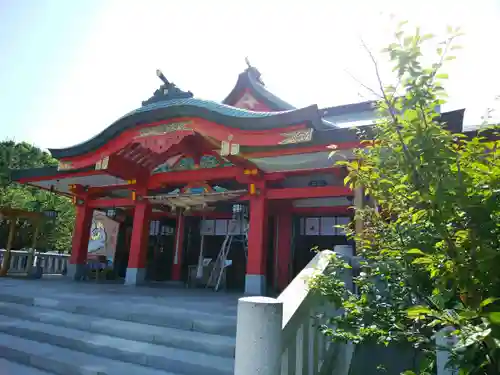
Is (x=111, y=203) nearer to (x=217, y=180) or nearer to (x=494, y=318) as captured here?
(x=217, y=180)

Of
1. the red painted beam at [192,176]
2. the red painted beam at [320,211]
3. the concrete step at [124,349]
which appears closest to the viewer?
the concrete step at [124,349]

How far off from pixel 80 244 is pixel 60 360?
8271 mm

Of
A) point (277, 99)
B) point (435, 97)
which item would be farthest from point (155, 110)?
point (435, 97)

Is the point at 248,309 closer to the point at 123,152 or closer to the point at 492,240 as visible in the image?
the point at 492,240

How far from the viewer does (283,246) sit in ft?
36.1

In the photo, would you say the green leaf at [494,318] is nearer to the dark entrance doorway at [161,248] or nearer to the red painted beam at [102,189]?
the red painted beam at [102,189]

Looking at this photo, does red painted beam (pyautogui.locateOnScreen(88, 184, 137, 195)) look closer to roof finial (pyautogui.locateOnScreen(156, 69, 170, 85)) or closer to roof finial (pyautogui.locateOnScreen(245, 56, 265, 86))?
roof finial (pyautogui.locateOnScreen(156, 69, 170, 85))

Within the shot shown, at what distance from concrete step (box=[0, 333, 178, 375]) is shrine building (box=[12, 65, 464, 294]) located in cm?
426

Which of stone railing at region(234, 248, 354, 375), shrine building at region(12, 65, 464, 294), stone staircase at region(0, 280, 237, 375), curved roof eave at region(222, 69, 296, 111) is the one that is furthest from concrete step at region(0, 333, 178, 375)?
curved roof eave at region(222, 69, 296, 111)

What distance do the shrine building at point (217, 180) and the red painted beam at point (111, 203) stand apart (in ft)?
0.13

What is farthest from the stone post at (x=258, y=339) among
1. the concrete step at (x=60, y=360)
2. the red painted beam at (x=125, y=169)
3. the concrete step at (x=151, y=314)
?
the red painted beam at (x=125, y=169)

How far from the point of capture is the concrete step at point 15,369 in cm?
412

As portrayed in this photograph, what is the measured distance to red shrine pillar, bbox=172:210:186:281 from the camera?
1221 cm

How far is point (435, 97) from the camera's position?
1.58 metres
